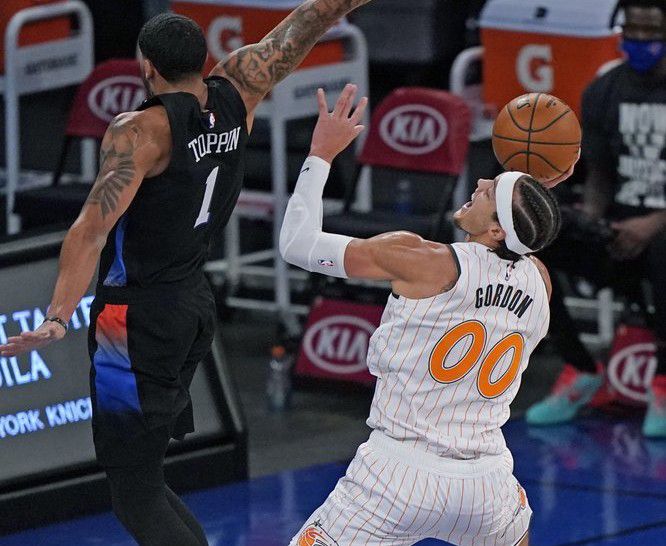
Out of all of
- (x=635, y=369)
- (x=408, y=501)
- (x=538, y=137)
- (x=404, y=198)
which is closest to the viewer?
(x=408, y=501)

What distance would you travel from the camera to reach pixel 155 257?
5109 millimetres

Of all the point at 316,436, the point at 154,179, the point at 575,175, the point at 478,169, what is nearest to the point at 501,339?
the point at 154,179

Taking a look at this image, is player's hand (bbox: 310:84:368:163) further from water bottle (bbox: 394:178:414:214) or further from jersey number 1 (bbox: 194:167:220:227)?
water bottle (bbox: 394:178:414:214)

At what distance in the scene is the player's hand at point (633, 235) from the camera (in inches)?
322

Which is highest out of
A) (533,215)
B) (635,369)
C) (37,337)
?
(533,215)

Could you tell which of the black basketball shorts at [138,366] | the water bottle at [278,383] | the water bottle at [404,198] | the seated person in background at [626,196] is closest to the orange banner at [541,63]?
the seated person in background at [626,196]

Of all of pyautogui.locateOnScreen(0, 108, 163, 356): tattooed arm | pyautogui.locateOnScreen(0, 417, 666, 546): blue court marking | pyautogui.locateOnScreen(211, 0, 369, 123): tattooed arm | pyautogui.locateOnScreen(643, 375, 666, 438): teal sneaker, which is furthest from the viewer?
pyautogui.locateOnScreen(643, 375, 666, 438): teal sneaker

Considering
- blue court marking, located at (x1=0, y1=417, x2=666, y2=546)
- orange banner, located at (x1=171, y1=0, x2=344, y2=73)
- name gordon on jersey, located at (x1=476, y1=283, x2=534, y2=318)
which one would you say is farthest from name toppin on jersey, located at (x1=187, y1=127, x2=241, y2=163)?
orange banner, located at (x1=171, y1=0, x2=344, y2=73)

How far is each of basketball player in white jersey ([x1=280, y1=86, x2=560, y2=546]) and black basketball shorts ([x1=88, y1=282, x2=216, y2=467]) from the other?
0.67 m

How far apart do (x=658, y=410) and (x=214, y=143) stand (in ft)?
12.2

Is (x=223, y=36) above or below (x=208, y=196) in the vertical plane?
below

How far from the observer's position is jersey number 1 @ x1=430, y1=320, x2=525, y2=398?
179 inches

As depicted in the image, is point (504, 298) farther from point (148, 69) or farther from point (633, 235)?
point (633, 235)

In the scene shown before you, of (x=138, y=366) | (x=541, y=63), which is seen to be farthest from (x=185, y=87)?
(x=541, y=63)
